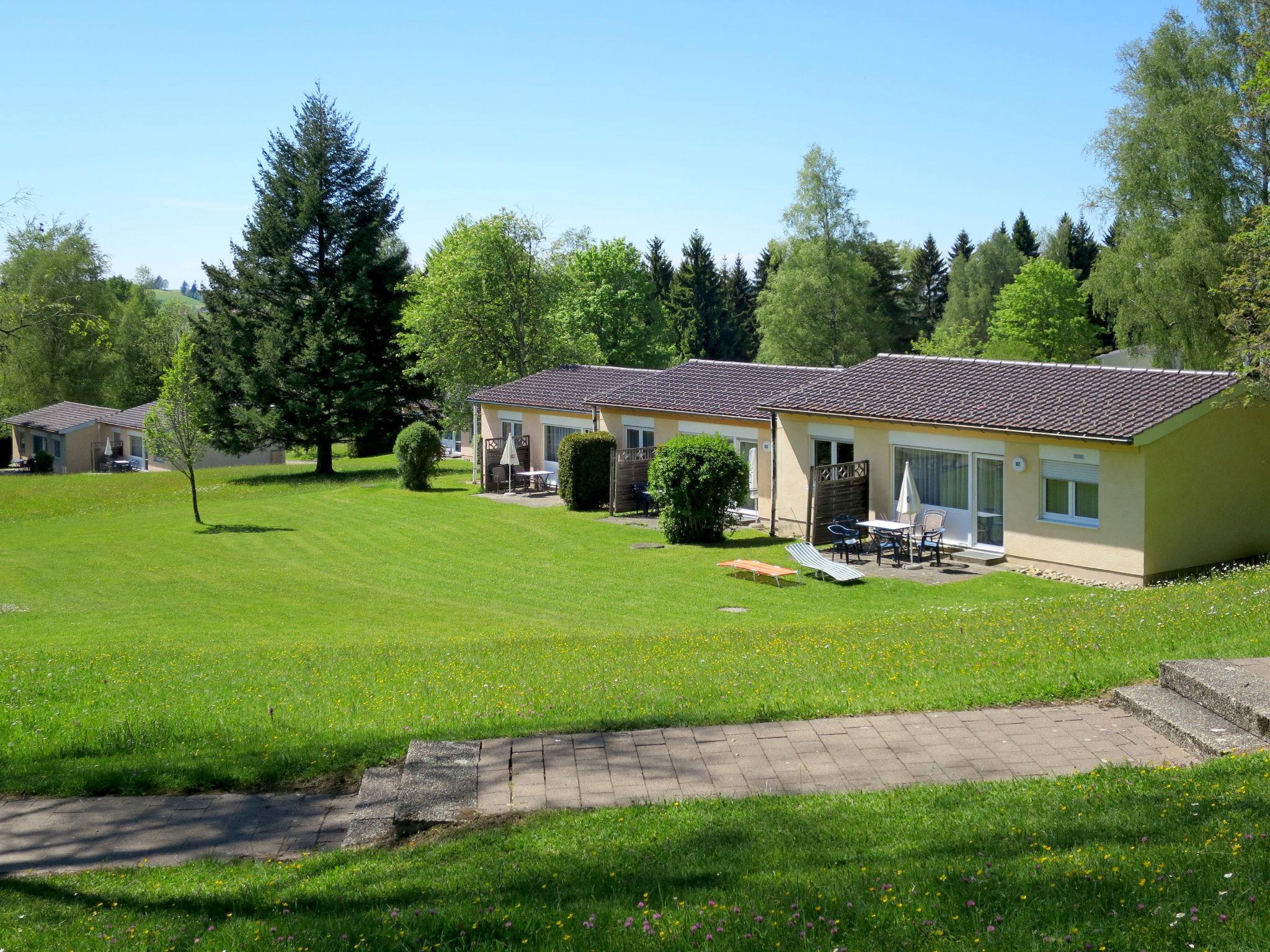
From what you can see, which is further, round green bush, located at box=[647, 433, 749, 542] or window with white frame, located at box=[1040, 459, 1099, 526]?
round green bush, located at box=[647, 433, 749, 542]

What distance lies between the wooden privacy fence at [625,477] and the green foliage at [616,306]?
1316 inches

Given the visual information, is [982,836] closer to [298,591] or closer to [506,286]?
[298,591]

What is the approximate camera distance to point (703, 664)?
1202 centimetres

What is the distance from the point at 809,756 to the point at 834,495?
1828 cm

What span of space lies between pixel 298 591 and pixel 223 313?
32832mm

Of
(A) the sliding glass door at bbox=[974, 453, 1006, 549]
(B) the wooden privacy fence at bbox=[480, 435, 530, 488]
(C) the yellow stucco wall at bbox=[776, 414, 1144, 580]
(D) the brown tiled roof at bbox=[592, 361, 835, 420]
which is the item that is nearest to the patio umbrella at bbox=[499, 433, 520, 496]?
(B) the wooden privacy fence at bbox=[480, 435, 530, 488]

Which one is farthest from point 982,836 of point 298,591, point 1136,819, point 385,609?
point 298,591

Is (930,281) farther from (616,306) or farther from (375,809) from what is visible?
(375,809)

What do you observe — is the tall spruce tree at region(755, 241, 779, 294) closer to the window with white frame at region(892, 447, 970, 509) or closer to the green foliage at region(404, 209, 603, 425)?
the green foliage at region(404, 209, 603, 425)

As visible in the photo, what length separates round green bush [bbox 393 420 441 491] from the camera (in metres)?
42.2

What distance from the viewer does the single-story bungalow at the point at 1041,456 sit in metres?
21.5

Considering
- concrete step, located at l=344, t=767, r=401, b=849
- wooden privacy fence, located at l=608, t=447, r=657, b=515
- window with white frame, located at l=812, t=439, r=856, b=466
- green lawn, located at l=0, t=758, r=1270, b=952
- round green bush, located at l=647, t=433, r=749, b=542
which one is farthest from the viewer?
wooden privacy fence, located at l=608, t=447, r=657, b=515

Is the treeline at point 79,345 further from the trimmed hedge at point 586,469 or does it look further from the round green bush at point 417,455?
the trimmed hedge at point 586,469

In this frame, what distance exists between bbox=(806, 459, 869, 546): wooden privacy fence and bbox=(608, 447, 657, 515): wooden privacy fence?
773cm
